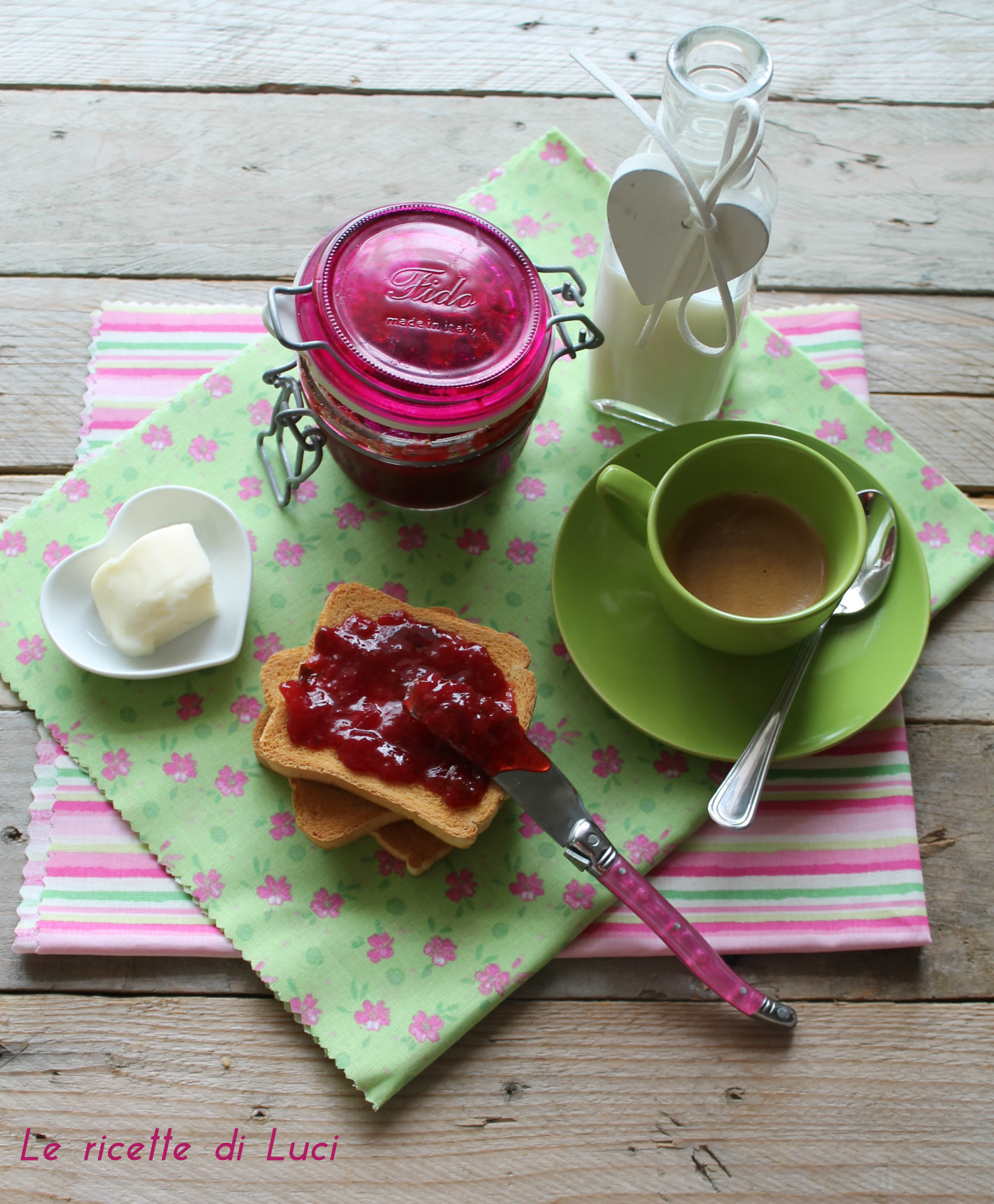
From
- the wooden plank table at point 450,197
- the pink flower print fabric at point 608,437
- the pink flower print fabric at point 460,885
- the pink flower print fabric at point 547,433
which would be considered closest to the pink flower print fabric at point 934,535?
the wooden plank table at point 450,197

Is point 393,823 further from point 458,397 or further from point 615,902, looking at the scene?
point 458,397

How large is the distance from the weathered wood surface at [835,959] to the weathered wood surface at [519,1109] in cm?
3

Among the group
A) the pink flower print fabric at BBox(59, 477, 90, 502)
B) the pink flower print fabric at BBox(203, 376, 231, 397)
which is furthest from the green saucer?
the pink flower print fabric at BBox(59, 477, 90, 502)

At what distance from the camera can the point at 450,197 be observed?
1861 millimetres

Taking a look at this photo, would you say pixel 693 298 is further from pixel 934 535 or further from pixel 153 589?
pixel 153 589

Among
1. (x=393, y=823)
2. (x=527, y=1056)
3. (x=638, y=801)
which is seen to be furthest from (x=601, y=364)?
(x=527, y=1056)

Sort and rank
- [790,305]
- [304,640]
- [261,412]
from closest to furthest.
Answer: [304,640] < [261,412] < [790,305]

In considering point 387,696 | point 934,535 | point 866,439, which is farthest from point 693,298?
point 387,696

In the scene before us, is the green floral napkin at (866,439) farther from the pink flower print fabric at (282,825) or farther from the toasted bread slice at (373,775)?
the pink flower print fabric at (282,825)

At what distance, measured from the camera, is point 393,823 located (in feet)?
4.94

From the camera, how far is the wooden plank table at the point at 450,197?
1446 millimetres

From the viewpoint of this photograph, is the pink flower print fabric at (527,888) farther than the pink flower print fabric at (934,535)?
No

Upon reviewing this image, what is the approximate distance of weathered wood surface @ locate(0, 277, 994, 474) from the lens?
1735 millimetres

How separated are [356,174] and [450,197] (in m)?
0.19
